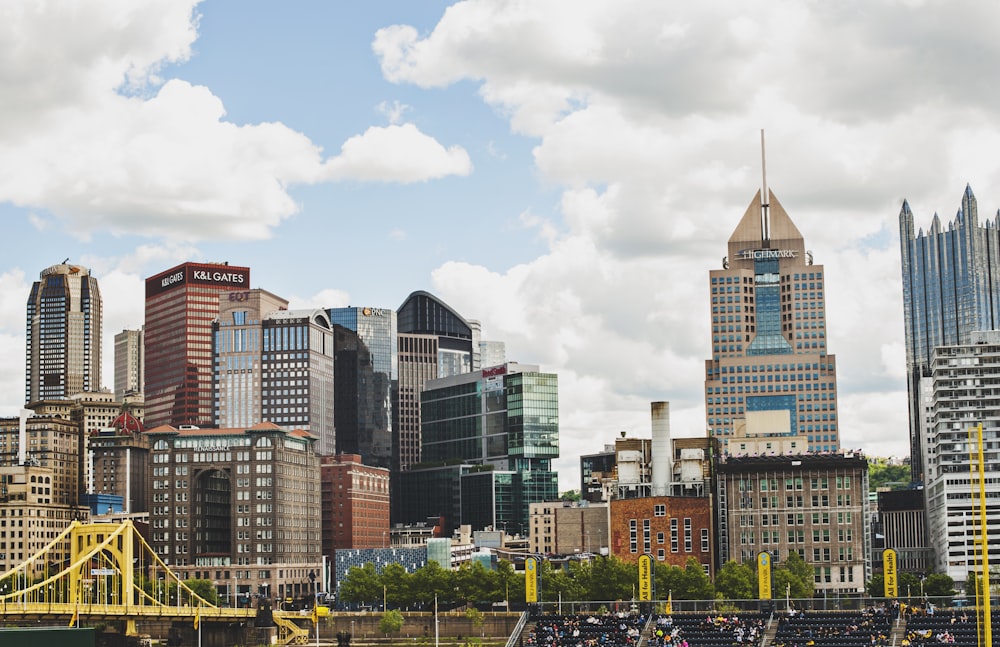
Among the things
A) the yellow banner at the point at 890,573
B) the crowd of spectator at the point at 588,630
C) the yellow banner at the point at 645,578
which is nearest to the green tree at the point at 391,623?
the yellow banner at the point at 645,578

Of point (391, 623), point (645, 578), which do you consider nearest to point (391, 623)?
point (391, 623)

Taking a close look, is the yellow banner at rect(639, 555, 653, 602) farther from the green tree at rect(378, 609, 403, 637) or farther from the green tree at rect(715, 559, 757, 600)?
the green tree at rect(378, 609, 403, 637)

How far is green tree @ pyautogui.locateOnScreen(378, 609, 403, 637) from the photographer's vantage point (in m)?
194

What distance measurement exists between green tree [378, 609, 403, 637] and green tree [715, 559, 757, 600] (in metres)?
40.3

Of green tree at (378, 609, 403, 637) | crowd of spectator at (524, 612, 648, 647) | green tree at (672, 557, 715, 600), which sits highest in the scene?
green tree at (672, 557, 715, 600)

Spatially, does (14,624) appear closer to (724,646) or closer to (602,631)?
(602,631)

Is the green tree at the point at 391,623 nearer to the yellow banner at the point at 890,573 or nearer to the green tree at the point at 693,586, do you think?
the green tree at the point at 693,586

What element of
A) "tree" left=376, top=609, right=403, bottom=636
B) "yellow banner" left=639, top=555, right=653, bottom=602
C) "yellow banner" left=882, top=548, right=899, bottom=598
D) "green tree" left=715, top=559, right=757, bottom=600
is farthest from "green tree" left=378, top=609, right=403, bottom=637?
"yellow banner" left=882, top=548, right=899, bottom=598

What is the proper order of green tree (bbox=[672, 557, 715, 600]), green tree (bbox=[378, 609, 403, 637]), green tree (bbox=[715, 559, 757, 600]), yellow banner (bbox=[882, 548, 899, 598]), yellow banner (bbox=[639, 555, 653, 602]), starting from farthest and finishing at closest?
green tree (bbox=[378, 609, 403, 637]) → green tree (bbox=[672, 557, 715, 600]) → green tree (bbox=[715, 559, 757, 600]) → yellow banner (bbox=[639, 555, 653, 602]) → yellow banner (bbox=[882, 548, 899, 598])

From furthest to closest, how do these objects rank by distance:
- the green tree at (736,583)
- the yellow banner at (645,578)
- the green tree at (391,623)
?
1. the green tree at (391,623)
2. the green tree at (736,583)
3. the yellow banner at (645,578)

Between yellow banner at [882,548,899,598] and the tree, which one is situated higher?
yellow banner at [882,548,899,598]

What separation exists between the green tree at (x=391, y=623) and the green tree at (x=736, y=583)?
40.3 meters

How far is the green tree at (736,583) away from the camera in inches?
7338

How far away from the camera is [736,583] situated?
189m
